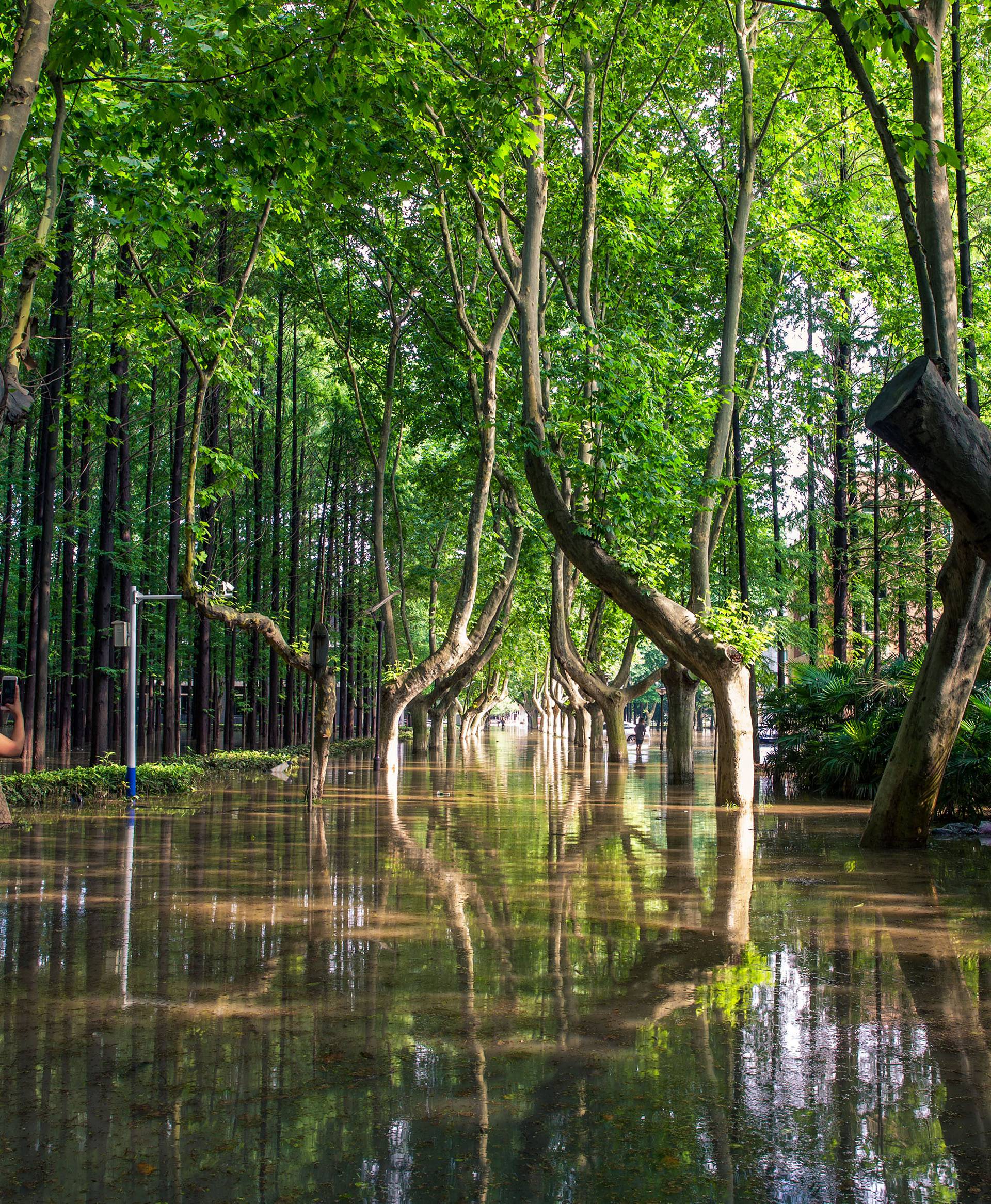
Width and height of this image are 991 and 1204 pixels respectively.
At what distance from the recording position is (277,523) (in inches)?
1361

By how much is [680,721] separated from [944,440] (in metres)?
15.7

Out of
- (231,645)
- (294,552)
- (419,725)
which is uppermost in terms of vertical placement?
(294,552)

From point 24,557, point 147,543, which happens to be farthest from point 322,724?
point 24,557

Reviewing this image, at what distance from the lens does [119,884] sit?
9.50 m

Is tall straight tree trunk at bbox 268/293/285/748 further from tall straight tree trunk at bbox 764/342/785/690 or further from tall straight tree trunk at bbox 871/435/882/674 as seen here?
tall straight tree trunk at bbox 871/435/882/674

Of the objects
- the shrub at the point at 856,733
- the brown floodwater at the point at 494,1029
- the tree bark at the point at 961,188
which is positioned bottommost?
the brown floodwater at the point at 494,1029

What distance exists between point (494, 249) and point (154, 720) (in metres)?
36.1

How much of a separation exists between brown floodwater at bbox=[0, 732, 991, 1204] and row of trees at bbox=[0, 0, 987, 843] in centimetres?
308

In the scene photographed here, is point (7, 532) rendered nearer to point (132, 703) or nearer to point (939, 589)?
point (132, 703)

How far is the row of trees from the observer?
10.5 metres

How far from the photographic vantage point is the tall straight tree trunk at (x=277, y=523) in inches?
1217

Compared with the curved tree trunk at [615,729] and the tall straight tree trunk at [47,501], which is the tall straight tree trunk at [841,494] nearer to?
the curved tree trunk at [615,729]

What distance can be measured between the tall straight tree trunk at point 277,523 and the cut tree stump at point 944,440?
23.4m

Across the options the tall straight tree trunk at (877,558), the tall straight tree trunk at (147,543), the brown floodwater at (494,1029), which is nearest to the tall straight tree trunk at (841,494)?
the tall straight tree trunk at (877,558)
